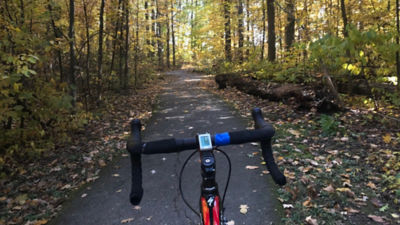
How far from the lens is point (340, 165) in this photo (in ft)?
16.0

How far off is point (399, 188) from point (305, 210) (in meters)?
1.45

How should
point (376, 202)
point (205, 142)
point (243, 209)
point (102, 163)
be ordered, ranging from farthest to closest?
point (102, 163)
point (243, 209)
point (376, 202)
point (205, 142)

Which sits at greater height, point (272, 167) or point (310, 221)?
point (272, 167)

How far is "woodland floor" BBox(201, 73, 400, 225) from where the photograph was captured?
360cm

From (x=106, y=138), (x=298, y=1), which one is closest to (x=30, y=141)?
(x=106, y=138)

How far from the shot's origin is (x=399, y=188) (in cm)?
391

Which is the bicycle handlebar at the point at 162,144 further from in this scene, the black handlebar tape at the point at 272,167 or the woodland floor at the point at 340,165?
the woodland floor at the point at 340,165

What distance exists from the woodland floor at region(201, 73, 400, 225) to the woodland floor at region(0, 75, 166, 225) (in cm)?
342

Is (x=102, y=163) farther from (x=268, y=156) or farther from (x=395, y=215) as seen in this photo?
(x=395, y=215)

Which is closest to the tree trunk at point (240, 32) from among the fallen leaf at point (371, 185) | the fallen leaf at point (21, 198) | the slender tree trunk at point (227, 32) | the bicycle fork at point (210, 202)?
the slender tree trunk at point (227, 32)

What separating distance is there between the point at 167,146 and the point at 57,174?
4.99 metres

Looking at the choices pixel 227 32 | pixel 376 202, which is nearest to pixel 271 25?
pixel 227 32

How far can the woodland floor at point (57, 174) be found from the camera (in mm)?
4340

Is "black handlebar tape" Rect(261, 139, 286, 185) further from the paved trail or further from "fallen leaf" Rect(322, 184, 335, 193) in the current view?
"fallen leaf" Rect(322, 184, 335, 193)
